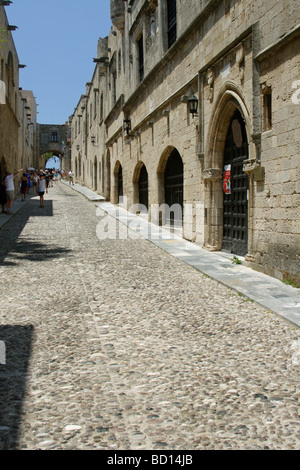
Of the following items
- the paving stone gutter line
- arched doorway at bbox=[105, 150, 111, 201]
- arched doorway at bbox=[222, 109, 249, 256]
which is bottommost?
the paving stone gutter line

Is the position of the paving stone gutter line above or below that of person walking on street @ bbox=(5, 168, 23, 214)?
below

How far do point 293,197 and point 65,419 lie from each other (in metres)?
4.73

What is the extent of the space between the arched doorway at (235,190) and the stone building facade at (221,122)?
2 centimetres

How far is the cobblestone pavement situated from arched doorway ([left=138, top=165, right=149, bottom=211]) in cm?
1033

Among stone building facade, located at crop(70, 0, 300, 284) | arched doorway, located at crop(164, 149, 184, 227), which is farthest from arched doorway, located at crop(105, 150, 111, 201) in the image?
arched doorway, located at crop(164, 149, 184, 227)

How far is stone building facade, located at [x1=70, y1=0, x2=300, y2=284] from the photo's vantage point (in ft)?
20.9

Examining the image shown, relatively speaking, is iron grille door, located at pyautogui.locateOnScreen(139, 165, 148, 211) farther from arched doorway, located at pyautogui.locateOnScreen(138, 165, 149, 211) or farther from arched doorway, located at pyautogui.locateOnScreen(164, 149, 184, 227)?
arched doorway, located at pyautogui.locateOnScreen(164, 149, 184, 227)

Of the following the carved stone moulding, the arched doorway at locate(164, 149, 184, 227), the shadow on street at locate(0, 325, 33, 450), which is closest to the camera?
the shadow on street at locate(0, 325, 33, 450)

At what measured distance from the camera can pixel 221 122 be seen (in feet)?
29.8

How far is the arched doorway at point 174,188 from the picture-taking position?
496 inches

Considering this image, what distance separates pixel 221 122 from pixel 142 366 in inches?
270

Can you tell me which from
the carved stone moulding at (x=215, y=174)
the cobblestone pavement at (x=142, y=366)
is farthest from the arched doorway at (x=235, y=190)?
the cobblestone pavement at (x=142, y=366)

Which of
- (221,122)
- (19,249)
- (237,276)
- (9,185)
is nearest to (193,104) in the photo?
(221,122)

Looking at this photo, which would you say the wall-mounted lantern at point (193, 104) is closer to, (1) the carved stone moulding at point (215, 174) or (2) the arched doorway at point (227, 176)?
(2) the arched doorway at point (227, 176)
